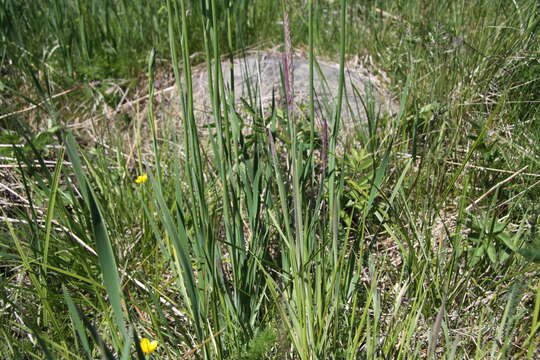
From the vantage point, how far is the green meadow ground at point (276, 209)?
0.99m

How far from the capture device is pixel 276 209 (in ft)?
3.86

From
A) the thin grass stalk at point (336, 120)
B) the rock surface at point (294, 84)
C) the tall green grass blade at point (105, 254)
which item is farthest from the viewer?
the rock surface at point (294, 84)

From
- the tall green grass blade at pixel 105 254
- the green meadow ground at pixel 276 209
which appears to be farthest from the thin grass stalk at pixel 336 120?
the tall green grass blade at pixel 105 254

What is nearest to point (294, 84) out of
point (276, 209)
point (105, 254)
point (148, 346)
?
point (276, 209)

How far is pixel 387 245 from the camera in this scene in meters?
1.52

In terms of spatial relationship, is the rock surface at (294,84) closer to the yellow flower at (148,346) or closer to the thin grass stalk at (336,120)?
the thin grass stalk at (336,120)

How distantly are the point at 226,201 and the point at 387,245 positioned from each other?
69cm

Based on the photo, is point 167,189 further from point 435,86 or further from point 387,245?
point 435,86

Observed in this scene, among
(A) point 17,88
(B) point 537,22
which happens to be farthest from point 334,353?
(A) point 17,88

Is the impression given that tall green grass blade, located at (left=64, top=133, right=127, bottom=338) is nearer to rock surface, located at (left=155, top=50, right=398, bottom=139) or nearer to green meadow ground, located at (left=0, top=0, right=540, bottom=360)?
green meadow ground, located at (left=0, top=0, right=540, bottom=360)

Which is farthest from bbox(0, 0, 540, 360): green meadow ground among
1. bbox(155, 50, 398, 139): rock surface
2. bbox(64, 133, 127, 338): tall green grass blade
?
bbox(155, 50, 398, 139): rock surface

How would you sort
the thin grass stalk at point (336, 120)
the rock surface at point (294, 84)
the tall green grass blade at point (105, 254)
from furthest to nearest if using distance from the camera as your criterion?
1. the rock surface at point (294, 84)
2. the thin grass stalk at point (336, 120)
3. the tall green grass blade at point (105, 254)

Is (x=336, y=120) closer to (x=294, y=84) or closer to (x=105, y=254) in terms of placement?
(x=105, y=254)

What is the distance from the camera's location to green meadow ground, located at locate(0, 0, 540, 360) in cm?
99
